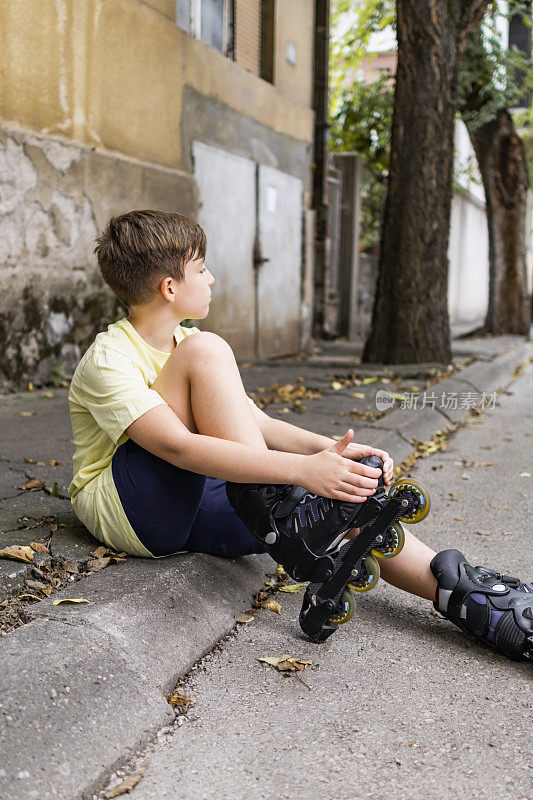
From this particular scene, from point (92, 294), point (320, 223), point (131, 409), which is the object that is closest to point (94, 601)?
point (131, 409)

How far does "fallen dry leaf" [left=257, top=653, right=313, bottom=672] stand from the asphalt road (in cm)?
2

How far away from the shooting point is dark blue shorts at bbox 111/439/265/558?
1999 millimetres

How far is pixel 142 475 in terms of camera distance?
2002 mm

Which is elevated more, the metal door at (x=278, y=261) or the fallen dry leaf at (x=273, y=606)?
the metal door at (x=278, y=261)

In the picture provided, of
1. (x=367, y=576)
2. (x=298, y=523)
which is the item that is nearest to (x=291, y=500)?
(x=298, y=523)

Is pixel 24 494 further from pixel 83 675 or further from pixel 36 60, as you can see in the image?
pixel 36 60

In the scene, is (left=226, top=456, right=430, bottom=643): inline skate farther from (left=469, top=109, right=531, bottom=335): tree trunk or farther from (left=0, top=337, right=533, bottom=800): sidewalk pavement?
(left=469, top=109, right=531, bottom=335): tree trunk

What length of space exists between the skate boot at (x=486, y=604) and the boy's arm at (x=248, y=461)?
424 millimetres

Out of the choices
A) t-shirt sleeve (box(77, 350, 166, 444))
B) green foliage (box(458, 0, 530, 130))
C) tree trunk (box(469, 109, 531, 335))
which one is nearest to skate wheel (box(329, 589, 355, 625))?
t-shirt sleeve (box(77, 350, 166, 444))

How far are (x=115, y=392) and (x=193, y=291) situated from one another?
0.38 m

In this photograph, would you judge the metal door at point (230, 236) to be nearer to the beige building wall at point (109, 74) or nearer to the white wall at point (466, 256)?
the beige building wall at point (109, 74)

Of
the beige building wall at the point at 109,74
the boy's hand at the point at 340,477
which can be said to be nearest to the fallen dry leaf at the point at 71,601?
the boy's hand at the point at 340,477

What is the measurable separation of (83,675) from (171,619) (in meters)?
0.37

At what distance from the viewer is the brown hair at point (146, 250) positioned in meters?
2.09
